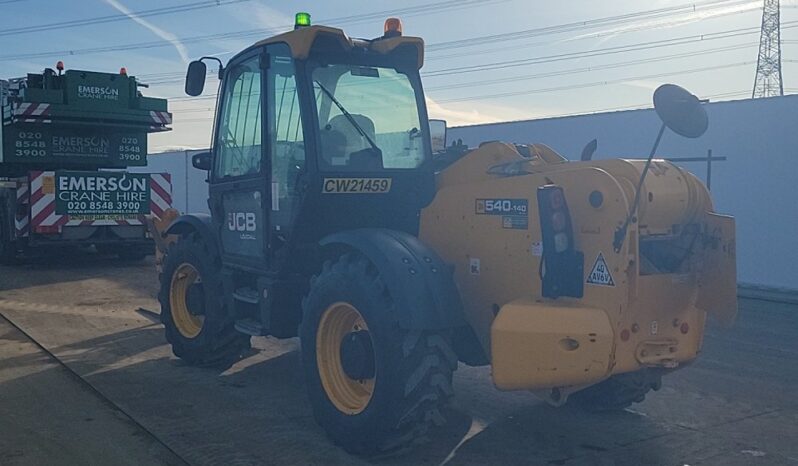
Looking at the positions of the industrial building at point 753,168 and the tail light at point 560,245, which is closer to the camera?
the tail light at point 560,245

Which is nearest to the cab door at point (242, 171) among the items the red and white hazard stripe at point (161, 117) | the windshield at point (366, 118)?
the windshield at point (366, 118)

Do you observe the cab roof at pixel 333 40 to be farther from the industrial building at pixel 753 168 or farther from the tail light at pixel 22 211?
the tail light at pixel 22 211

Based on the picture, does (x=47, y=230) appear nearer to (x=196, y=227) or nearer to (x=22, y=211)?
(x=22, y=211)

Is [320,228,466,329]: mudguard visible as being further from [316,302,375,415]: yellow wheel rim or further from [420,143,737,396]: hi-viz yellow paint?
[316,302,375,415]: yellow wheel rim

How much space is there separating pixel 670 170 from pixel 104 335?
5.95m

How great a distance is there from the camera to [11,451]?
15.7ft

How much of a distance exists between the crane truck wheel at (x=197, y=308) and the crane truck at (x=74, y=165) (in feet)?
21.1

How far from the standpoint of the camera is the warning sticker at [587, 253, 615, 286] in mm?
4160

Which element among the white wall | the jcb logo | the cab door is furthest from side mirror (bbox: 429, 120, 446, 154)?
the white wall

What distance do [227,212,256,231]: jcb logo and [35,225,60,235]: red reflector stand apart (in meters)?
8.31

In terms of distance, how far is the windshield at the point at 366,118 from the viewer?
18.0 feet

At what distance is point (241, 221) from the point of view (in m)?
6.30

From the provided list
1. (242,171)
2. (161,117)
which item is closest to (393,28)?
(242,171)

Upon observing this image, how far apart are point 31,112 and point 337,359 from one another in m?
10.4
